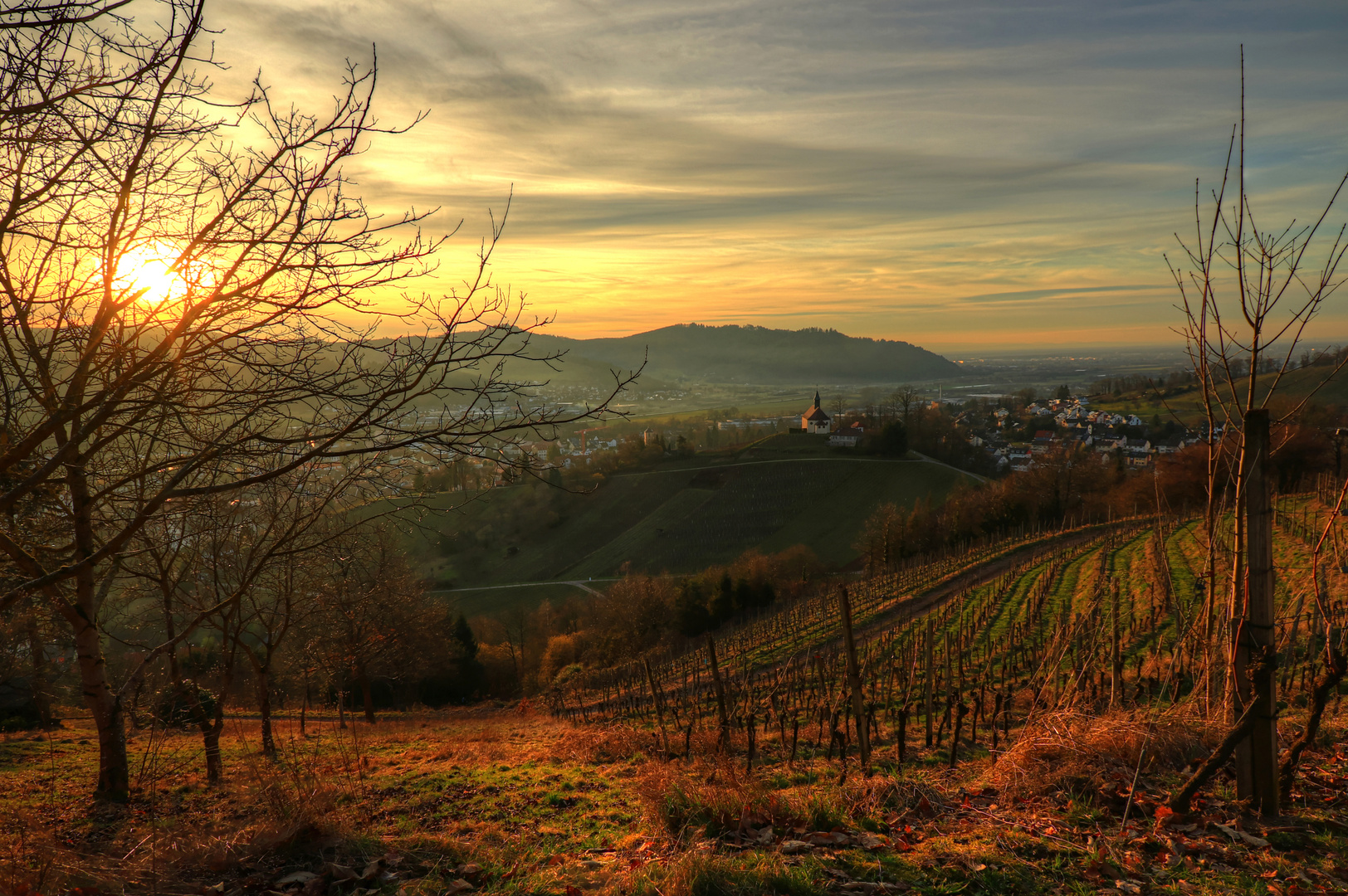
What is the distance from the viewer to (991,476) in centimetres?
6581

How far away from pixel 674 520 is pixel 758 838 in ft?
198

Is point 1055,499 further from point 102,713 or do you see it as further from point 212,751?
point 102,713

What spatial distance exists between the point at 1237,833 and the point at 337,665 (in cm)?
1911

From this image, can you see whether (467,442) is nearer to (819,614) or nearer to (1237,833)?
(1237,833)

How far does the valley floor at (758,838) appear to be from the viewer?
3291 millimetres

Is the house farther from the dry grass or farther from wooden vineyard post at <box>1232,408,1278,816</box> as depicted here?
wooden vineyard post at <box>1232,408,1278,816</box>

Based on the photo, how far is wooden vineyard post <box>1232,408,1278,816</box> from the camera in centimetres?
354

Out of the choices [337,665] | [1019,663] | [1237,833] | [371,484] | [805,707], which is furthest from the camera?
[337,665]

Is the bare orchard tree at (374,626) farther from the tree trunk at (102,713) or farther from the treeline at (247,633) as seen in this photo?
the tree trunk at (102,713)

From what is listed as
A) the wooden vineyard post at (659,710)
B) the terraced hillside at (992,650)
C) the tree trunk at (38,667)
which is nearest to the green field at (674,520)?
the terraced hillside at (992,650)

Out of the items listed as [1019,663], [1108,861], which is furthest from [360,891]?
[1019,663]

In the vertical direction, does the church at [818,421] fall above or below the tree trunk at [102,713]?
above

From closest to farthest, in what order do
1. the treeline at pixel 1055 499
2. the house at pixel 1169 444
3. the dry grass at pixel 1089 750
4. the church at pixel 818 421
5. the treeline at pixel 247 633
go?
the dry grass at pixel 1089 750, the treeline at pixel 247 633, the treeline at pixel 1055 499, the house at pixel 1169 444, the church at pixel 818 421

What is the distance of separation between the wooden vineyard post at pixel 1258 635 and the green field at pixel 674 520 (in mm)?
48355
